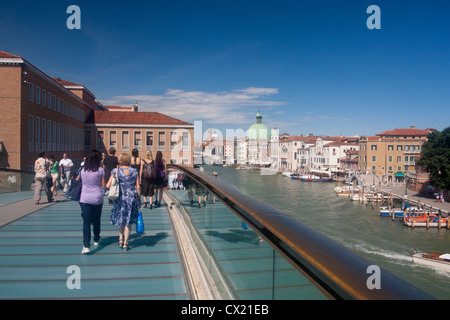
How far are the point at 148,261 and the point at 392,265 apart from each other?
22.2 metres

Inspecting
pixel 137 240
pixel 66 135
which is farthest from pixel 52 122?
pixel 137 240

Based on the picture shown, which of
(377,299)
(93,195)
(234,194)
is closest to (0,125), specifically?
(93,195)

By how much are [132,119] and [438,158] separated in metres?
36.9

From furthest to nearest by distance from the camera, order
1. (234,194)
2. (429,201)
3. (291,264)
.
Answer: (429,201), (234,194), (291,264)

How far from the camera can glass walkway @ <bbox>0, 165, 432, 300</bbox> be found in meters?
1.25

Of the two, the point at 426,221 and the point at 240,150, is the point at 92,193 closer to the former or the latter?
the point at 426,221

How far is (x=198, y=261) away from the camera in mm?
3500

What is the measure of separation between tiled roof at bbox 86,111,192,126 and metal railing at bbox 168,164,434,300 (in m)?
39.3

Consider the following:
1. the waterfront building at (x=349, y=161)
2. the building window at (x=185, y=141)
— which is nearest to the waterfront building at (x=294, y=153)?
the waterfront building at (x=349, y=161)

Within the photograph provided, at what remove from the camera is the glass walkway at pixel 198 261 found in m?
1.25

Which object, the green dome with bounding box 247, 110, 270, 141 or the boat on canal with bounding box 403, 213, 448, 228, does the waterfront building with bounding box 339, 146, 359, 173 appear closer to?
the boat on canal with bounding box 403, 213, 448, 228

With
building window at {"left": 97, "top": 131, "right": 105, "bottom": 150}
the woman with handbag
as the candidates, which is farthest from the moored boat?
the woman with handbag

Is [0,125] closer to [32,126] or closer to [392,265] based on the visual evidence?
[32,126]
